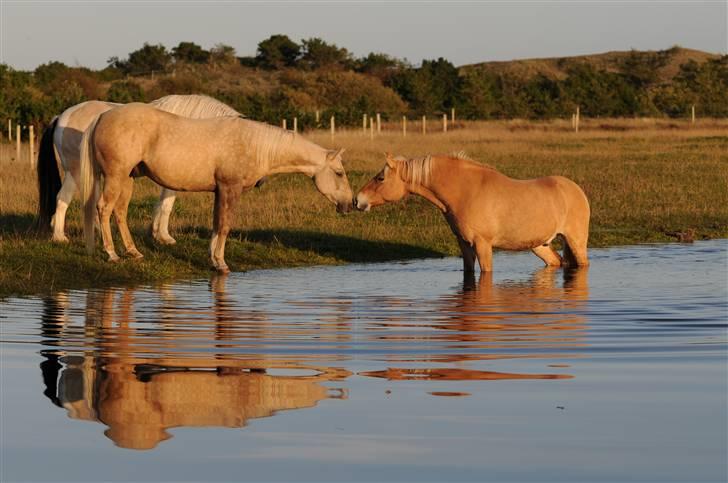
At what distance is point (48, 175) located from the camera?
15711 mm

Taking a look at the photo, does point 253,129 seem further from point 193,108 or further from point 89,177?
point 89,177

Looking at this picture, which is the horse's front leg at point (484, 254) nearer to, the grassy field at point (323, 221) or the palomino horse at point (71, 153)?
the grassy field at point (323, 221)

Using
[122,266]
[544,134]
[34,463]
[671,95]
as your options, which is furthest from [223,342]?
[671,95]

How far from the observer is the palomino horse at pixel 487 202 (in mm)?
13352

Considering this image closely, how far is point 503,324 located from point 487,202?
428 centimetres

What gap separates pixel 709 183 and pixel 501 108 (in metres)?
42.7

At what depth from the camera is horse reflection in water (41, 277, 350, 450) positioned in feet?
18.6

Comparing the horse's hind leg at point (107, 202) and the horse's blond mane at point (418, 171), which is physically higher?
the horse's blond mane at point (418, 171)

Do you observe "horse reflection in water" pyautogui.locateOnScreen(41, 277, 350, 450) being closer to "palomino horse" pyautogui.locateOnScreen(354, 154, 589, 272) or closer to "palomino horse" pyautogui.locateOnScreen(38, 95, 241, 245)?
"palomino horse" pyautogui.locateOnScreen(354, 154, 589, 272)

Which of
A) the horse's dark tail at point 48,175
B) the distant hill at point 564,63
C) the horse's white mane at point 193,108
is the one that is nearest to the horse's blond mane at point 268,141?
the horse's white mane at point 193,108

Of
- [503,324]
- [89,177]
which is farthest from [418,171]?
[503,324]

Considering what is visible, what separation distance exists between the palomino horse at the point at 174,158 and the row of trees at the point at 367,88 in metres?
32.6

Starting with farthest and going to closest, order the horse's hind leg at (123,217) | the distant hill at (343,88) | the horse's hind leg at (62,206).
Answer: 1. the distant hill at (343,88)
2. the horse's hind leg at (62,206)
3. the horse's hind leg at (123,217)

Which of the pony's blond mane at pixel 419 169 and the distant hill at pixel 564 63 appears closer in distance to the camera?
the pony's blond mane at pixel 419 169
